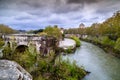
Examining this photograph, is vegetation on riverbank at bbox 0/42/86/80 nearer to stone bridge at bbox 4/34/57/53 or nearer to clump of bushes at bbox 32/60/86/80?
clump of bushes at bbox 32/60/86/80

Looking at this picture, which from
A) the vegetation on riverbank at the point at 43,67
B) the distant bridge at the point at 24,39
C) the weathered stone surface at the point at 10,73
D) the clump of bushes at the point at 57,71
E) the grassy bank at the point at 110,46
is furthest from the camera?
the grassy bank at the point at 110,46

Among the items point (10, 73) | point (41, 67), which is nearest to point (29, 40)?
point (41, 67)

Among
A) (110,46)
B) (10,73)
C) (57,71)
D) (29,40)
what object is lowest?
(110,46)

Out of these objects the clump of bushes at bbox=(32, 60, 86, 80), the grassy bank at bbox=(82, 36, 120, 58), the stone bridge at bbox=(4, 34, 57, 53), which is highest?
the stone bridge at bbox=(4, 34, 57, 53)

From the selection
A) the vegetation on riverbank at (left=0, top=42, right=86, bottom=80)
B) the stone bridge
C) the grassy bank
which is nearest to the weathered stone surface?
the vegetation on riverbank at (left=0, top=42, right=86, bottom=80)

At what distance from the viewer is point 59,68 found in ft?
40.6

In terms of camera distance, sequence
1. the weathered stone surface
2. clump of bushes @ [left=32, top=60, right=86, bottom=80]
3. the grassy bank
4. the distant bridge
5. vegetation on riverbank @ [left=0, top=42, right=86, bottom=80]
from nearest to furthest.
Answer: the weathered stone surface < vegetation on riverbank @ [left=0, top=42, right=86, bottom=80] < clump of bushes @ [left=32, top=60, right=86, bottom=80] < the distant bridge < the grassy bank

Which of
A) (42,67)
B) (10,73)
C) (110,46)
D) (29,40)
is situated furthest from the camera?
(110,46)

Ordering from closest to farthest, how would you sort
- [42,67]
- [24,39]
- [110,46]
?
[42,67]
[24,39]
[110,46]

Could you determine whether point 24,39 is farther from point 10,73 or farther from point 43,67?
point 10,73

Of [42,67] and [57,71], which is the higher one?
[42,67]

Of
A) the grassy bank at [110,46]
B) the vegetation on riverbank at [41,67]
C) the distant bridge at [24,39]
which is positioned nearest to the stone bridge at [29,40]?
the distant bridge at [24,39]

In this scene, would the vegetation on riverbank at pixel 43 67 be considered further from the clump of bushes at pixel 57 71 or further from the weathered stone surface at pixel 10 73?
the weathered stone surface at pixel 10 73

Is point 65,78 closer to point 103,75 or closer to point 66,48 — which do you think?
point 103,75
